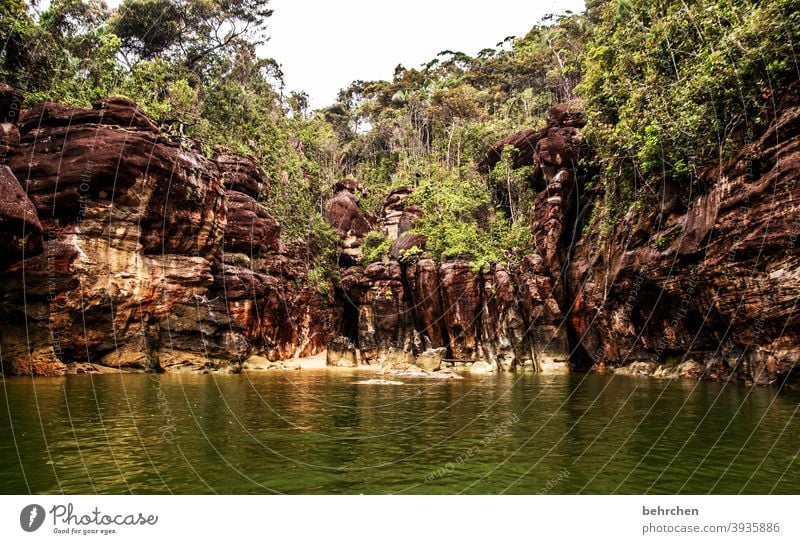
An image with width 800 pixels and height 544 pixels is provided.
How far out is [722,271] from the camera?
19062mm

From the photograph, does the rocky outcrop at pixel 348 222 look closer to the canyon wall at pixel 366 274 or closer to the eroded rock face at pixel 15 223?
the canyon wall at pixel 366 274

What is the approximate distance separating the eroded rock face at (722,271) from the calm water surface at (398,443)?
3010 millimetres

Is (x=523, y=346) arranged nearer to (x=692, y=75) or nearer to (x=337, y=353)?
(x=337, y=353)

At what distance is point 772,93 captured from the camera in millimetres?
17750

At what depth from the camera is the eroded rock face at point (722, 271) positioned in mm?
16531

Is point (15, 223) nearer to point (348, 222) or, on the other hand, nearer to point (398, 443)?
point (398, 443)

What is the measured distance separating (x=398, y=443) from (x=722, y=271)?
665 inches

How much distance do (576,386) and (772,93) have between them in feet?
47.5

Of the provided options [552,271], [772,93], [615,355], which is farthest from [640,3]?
[615,355]

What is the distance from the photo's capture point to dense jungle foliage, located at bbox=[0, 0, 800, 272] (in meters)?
20.9
